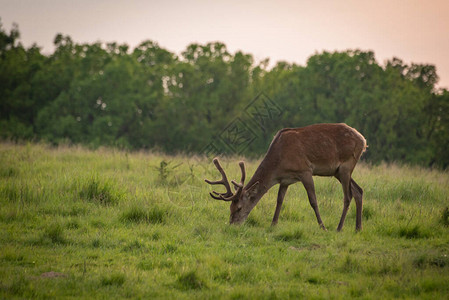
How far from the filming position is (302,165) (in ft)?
29.7

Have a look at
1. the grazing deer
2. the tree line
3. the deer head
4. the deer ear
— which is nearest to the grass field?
the deer head

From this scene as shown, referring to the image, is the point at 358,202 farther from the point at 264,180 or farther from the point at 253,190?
the point at 253,190

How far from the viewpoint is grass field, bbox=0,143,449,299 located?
573 centimetres

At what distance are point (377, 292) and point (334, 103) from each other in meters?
24.5

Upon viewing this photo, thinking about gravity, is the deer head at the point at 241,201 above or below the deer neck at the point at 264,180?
below

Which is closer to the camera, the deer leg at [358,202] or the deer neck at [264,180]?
the deer leg at [358,202]

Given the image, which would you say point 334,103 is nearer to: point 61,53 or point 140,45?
point 140,45

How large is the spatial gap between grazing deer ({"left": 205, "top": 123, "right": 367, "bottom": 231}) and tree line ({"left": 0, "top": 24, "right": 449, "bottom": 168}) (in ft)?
54.7

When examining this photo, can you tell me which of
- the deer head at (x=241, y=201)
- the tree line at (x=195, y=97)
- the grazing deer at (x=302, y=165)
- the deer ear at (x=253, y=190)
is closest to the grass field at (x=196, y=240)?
the deer head at (x=241, y=201)

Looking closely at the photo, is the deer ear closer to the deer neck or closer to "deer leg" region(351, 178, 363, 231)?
the deer neck

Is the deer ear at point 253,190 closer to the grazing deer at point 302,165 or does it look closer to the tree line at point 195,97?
the grazing deer at point 302,165

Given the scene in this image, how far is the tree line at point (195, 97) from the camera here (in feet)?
92.2

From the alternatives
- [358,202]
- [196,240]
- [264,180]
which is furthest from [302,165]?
[196,240]

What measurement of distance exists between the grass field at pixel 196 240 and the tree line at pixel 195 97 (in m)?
15.1
